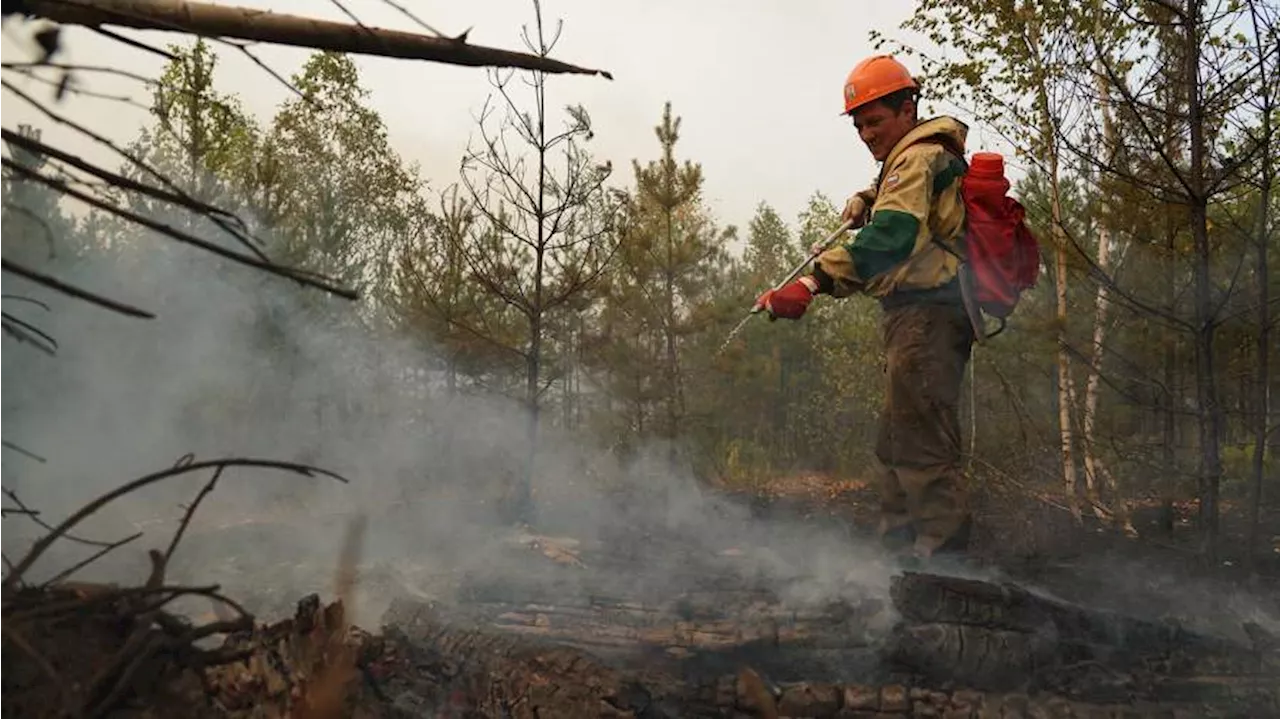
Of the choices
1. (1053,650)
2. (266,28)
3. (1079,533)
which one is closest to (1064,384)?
(1079,533)

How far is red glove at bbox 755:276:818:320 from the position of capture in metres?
3.88

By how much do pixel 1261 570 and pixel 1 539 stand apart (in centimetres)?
975

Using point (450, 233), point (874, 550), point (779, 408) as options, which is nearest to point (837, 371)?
point (779, 408)

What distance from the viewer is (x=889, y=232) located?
3.94m

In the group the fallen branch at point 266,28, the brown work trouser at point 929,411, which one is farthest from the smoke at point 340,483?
the fallen branch at point 266,28

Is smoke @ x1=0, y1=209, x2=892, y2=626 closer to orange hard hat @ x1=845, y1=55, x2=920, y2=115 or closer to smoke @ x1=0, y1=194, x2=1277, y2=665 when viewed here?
smoke @ x1=0, y1=194, x2=1277, y2=665

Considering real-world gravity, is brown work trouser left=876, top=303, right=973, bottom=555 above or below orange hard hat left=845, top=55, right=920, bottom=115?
below

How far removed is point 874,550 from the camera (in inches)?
208

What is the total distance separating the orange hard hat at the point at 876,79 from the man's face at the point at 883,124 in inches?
2.5

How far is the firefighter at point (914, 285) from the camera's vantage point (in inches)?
156

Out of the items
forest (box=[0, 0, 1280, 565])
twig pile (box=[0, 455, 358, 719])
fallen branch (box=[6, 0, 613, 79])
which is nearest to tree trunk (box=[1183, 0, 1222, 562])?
forest (box=[0, 0, 1280, 565])

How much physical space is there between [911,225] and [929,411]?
0.98 m

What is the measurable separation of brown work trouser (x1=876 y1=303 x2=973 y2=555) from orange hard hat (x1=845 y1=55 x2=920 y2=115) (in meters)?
1.09

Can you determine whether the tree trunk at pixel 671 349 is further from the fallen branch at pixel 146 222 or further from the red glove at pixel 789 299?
the fallen branch at pixel 146 222
